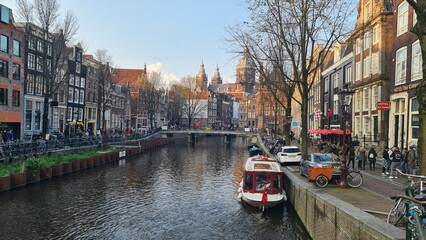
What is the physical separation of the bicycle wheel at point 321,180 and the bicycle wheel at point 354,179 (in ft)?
3.62

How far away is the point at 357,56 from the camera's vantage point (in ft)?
134

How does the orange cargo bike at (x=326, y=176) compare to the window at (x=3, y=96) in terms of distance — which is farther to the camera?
the window at (x=3, y=96)

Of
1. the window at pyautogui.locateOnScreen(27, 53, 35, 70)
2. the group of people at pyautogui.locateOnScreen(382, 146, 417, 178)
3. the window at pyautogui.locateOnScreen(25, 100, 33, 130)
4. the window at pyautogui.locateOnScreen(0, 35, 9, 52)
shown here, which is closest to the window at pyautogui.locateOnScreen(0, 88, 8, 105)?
the window at pyautogui.locateOnScreen(0, 35, 9, 52)

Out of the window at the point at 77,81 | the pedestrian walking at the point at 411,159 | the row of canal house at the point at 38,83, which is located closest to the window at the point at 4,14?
the row of canal house at the point at 38,83

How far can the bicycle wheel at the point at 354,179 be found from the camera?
18.9 metres

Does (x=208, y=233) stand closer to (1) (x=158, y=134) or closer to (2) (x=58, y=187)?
(2) (x=58, y=187)

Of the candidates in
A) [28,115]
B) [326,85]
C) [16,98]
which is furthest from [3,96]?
[326,85]

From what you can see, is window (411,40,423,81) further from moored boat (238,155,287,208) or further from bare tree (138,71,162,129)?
bare tree (138,71,162,129)

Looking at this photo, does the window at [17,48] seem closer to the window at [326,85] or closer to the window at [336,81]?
the window at [336,81]

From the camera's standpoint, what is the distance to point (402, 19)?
2977cm

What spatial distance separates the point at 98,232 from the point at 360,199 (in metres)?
11.1

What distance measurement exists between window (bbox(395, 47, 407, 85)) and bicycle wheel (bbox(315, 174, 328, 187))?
14998 millimetres

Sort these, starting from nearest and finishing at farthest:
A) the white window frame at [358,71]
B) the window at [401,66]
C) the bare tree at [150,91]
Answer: the window at [401,66] → the white window frame at [358,71] → the bare tree at [150,91]

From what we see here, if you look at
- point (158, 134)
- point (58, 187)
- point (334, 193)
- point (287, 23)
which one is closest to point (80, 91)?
point (158, 134)
